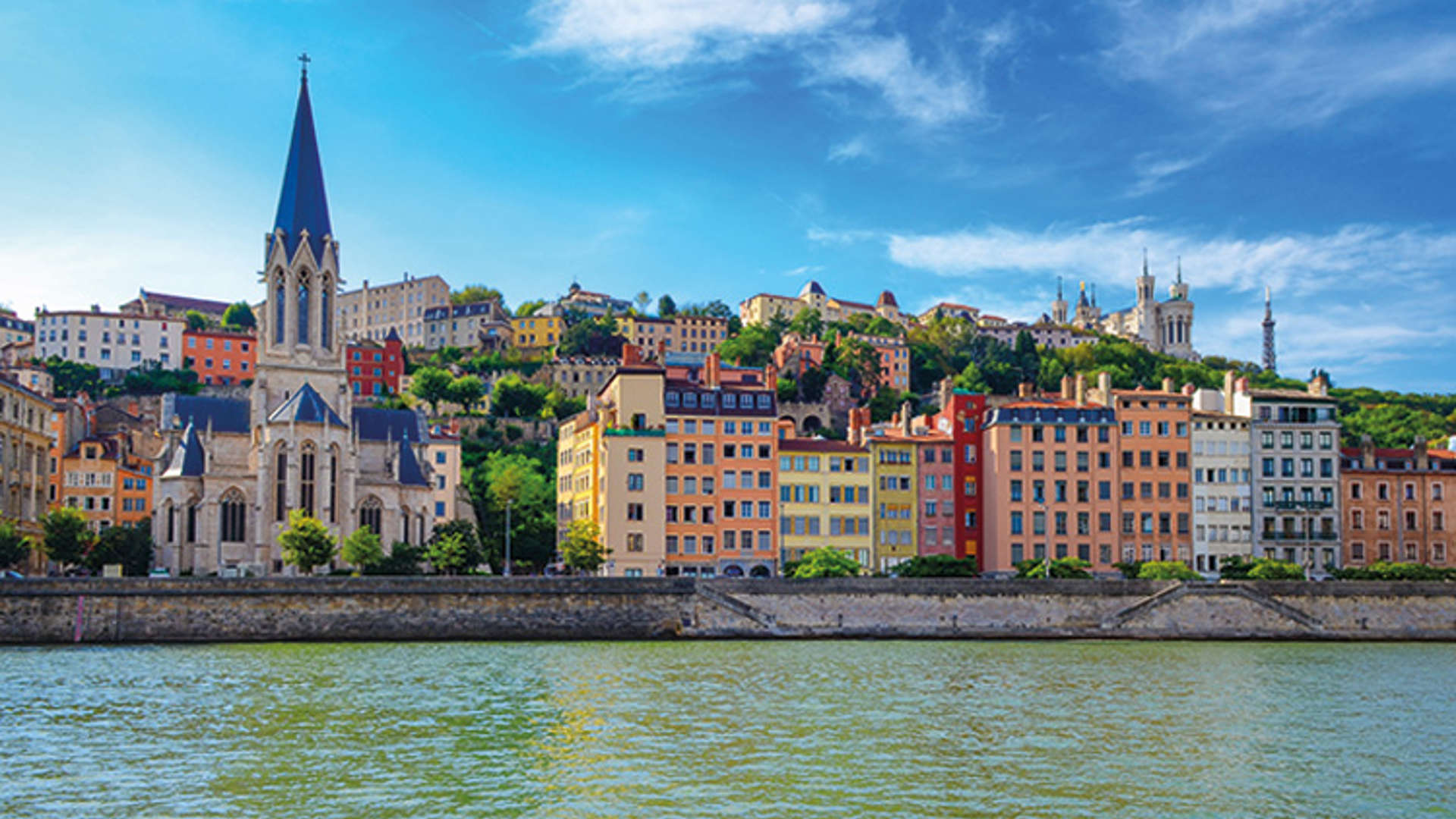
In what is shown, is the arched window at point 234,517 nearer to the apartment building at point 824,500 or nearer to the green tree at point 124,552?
the green tree at point 124,552

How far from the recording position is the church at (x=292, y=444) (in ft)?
276

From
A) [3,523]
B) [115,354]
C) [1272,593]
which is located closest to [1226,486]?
[1272,593]

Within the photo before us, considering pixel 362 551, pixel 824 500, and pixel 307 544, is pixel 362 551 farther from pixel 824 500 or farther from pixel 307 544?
pixel 824 500

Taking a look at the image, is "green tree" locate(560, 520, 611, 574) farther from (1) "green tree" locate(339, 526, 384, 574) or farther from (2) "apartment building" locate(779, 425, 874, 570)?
(2) "apartment building" locate(779, 425, 874, 570)

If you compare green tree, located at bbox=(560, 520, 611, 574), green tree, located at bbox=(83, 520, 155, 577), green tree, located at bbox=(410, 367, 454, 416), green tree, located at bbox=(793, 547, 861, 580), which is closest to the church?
green tree, located at bbox=(83, 520, 155, 577)

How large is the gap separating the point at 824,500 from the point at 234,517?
37.0 m

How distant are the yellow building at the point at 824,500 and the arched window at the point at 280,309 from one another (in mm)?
34892

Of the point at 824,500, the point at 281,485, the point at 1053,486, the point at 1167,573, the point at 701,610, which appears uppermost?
the point at 281,485

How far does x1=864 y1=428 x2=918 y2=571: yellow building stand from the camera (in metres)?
89.6

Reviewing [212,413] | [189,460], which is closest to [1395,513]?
[189,460]

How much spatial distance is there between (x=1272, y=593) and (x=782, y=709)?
41496mm

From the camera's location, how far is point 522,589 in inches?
2608

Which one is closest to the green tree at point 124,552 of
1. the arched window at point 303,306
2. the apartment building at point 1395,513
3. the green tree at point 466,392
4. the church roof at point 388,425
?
the church roof at point 388,425

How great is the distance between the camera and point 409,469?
313 feet
